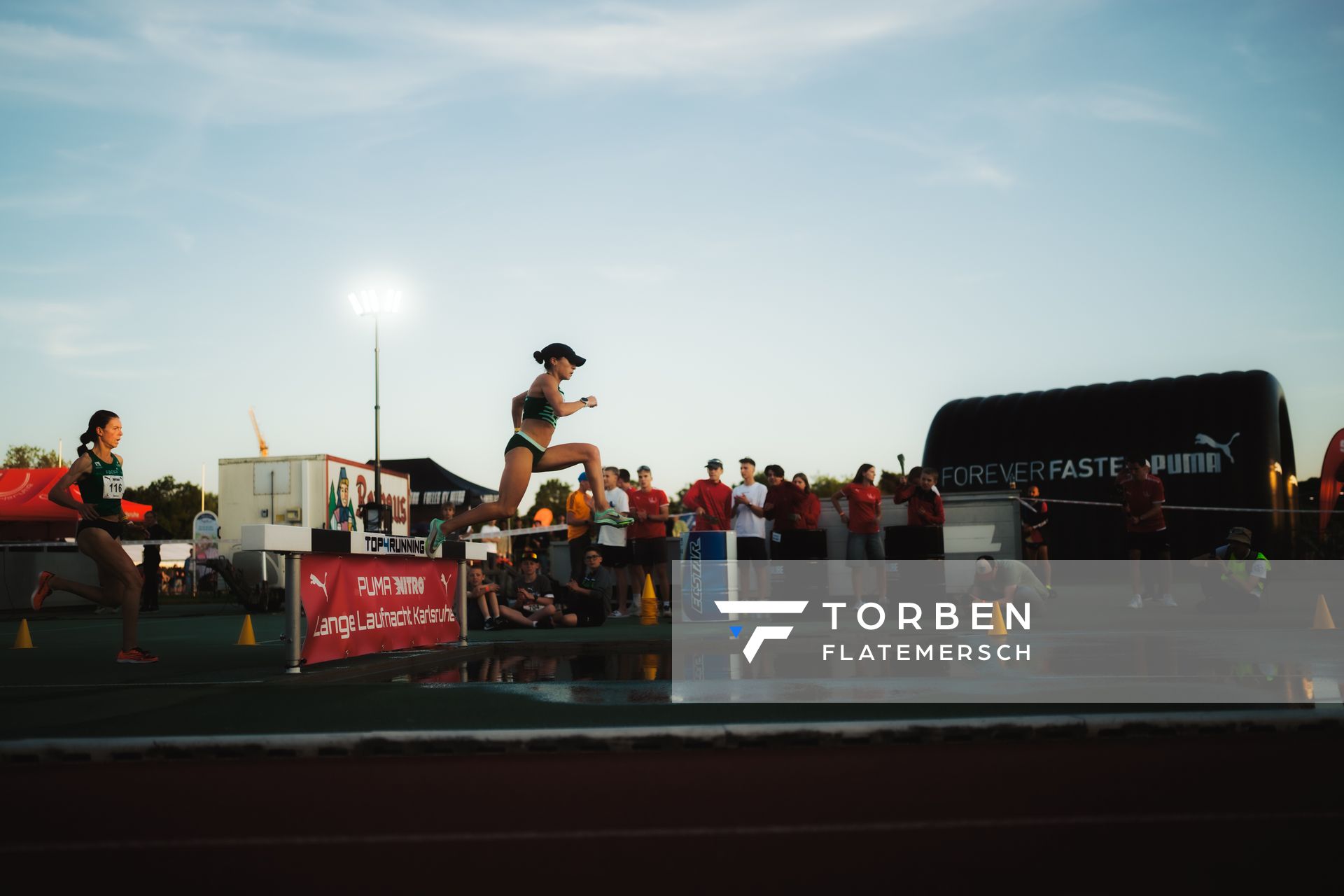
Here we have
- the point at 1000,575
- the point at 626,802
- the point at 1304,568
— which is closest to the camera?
the point at 626,802

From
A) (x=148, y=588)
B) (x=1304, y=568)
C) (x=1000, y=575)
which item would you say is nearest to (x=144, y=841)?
(x=1000, y=575)

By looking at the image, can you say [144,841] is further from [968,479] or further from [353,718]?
[968,479]

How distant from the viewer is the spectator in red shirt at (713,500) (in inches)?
603

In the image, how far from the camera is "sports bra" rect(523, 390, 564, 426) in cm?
873

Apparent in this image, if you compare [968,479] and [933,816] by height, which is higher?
[968,479]

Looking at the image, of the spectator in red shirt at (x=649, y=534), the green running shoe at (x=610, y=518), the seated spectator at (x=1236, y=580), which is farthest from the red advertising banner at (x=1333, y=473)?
the green running shoe at (x=610, y=518)

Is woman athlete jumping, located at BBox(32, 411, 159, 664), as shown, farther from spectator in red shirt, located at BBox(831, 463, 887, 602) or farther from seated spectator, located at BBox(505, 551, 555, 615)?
spectator in red shirt, located at BBox(831, 463, 887, 602)

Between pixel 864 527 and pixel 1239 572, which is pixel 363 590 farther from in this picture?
pixel 1239 572

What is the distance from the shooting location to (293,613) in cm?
778

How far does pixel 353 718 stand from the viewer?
5.80 meters

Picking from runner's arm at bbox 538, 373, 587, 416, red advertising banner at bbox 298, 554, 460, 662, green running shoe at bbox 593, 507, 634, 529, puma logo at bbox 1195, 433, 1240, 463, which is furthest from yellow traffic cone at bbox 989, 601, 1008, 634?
puma logo at bbox 1195, 433, 1240, 463

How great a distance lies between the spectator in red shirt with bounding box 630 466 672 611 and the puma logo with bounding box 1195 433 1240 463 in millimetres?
15511

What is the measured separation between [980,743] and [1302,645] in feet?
17.3

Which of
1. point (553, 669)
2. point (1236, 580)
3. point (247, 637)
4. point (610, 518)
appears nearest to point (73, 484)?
point (247, 637)
